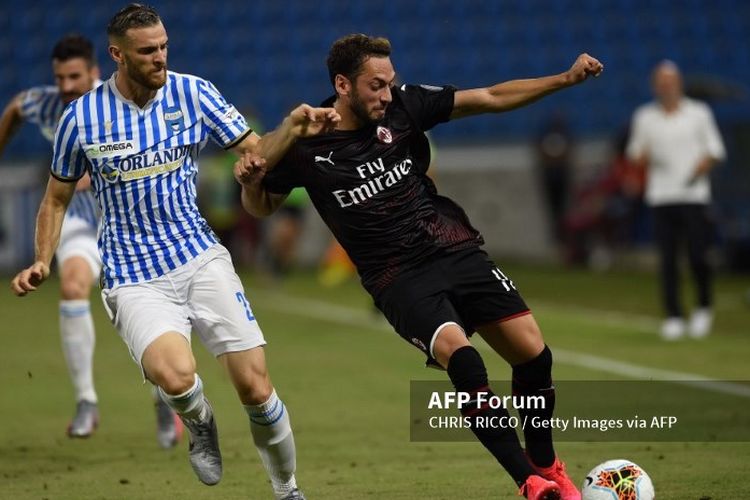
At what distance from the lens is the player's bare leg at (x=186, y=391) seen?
6.01 meters

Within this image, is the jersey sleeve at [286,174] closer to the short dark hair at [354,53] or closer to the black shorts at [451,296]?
the short dark hair at [354,53]

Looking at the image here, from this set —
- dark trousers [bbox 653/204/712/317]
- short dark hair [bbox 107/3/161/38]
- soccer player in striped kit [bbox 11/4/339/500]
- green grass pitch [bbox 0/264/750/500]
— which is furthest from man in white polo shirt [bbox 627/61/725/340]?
short dark hair [bbox 107/3/161/38]

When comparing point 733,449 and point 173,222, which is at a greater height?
point 173,222

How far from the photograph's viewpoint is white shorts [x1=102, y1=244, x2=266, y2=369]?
20.1ft

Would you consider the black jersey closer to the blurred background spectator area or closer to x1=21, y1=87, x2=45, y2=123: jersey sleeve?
x1=21, y1=87, x2=45, y2=123: jersey sleeve

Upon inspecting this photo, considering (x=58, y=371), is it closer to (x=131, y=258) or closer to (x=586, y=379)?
(x=586, y=379)

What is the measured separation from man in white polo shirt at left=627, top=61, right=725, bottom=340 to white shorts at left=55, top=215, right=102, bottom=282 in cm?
599

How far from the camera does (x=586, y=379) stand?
1027 centimetres

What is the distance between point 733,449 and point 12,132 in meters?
4.54

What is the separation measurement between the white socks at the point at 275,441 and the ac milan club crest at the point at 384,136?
4.03 ft

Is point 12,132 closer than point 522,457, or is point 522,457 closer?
point 522,457

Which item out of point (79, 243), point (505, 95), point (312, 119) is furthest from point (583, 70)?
point (79, 243)

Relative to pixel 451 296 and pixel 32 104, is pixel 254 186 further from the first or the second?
pixel 32 104

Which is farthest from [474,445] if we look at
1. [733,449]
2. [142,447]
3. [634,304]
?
[634,304]
